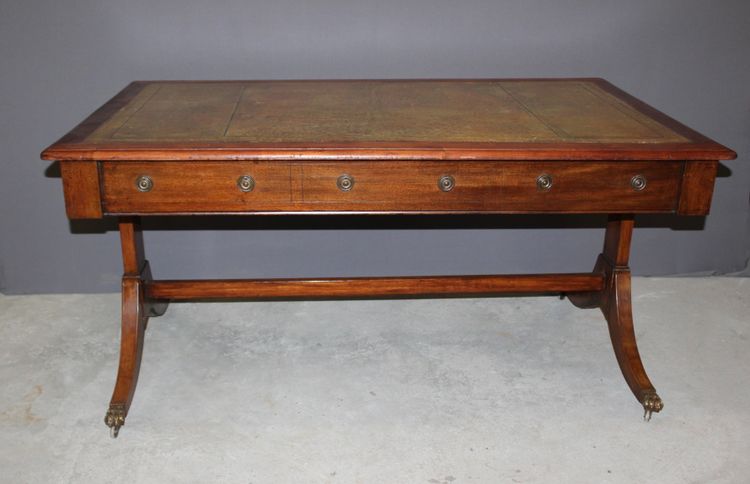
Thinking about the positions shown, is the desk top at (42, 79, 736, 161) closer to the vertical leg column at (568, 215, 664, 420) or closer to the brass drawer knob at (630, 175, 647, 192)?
the brass drawer knob at (630, 175, 647, 192)

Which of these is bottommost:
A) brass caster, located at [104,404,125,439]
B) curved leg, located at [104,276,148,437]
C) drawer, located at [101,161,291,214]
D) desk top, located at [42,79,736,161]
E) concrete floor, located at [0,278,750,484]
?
concrete floor, located at [0,278,750,484]

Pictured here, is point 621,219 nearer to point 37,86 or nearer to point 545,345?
point 545,345

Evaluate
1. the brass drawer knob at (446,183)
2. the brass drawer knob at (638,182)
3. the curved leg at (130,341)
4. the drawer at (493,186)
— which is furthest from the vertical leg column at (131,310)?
the brass drawer knob at (638,182)

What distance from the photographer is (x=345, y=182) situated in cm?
230

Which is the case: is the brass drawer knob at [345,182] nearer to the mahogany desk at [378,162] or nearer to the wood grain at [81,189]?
the mahogany desk at [378,162]

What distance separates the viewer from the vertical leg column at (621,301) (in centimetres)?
280

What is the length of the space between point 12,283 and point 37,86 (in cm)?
86

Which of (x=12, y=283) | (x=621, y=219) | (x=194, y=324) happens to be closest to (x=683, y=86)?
(x=621, y=219)

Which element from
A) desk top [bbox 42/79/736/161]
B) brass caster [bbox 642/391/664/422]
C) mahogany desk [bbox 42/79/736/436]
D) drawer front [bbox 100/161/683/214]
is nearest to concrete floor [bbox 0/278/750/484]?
brass caster [bbox 642/391/664/422]

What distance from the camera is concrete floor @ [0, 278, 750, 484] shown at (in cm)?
245

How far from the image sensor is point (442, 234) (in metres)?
3.47

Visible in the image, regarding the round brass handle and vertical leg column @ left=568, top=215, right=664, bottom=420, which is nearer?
the round brass handle

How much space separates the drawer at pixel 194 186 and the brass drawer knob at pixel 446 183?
1.41 ft

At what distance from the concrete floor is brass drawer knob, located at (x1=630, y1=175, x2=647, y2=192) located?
2.64 feet
